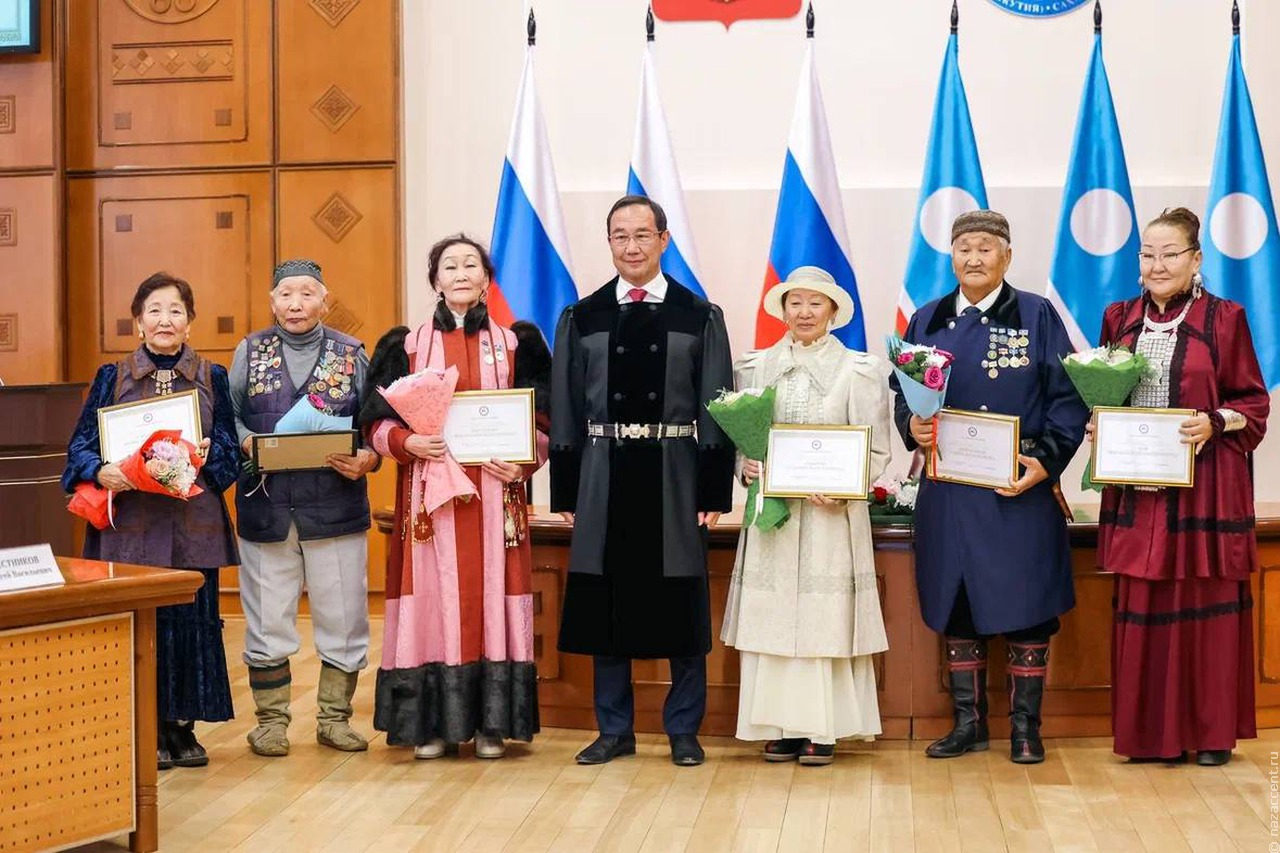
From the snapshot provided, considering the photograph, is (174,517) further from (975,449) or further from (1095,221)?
(1095,221)

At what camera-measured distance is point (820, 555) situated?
390cm

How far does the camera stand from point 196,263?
6.62 m

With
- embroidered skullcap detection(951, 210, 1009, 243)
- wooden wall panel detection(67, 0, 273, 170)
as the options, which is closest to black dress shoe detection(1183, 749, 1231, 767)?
embroidered skullcap detection(951, 210, 1009, 243)

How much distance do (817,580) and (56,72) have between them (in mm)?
4691

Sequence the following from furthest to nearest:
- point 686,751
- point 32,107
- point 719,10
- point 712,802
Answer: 1. point 32,107
2. point 719,10
3. point 686,751
4. point 712,802

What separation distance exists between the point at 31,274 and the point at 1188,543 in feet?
17.3

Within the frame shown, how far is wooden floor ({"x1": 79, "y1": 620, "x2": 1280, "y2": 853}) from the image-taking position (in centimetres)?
329

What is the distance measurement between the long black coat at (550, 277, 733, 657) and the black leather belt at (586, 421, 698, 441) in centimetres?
1

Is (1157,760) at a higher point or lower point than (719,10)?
lower

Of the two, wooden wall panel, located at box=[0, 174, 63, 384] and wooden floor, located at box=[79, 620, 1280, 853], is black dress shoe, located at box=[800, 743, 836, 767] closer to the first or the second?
wooden floor, located at box=[79, 620, 1280, 853]

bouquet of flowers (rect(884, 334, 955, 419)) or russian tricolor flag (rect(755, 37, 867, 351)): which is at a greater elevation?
russian tricolor flag (rect(755, 37, 867, 351))

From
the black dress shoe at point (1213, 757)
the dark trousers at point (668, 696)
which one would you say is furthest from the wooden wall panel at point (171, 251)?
the black dress shoe at point (1213, 757)

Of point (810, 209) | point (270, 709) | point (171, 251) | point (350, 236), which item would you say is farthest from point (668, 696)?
point (171, 251)

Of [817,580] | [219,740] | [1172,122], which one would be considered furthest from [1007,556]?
[1172,122]
